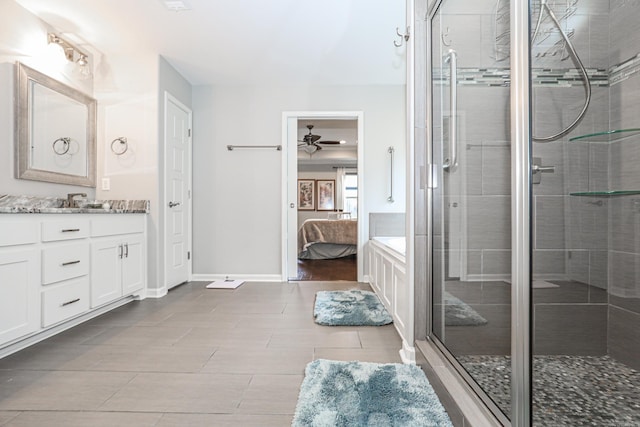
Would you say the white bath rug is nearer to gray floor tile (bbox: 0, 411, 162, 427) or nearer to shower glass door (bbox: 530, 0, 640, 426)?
gray floor tile (bbox: 0, 411, 162, 427)

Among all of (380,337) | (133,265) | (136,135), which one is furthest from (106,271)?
(380,337)

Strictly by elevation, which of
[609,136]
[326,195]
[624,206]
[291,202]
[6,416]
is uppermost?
[326,195]

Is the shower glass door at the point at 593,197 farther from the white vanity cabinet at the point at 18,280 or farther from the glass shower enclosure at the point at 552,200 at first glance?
the white vanity cabinet at the point at 18,280

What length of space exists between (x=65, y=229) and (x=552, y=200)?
9.22 feet

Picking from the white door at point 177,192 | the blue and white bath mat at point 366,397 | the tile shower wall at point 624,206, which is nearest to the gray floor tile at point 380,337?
the blue and white bath mat at point 366,397

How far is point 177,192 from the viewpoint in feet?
12.2

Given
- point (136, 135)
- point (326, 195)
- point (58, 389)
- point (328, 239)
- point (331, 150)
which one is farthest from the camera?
point (326, 195)

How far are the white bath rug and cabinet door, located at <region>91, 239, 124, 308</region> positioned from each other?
3.45 ft

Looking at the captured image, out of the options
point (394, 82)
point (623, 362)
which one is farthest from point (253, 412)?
point (394, 82)

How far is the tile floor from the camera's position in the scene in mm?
1388

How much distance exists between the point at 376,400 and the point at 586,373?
3.30 feet

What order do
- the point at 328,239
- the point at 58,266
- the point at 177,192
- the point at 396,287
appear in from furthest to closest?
the point at 328,239 → the point at 177,192 → the point at 396,287 → the point at 58,266

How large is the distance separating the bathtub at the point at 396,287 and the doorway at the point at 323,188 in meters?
0.72

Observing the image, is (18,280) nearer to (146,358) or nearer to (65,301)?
(65,301)
